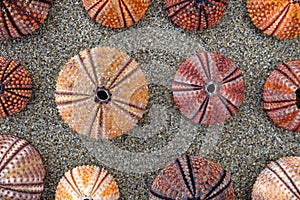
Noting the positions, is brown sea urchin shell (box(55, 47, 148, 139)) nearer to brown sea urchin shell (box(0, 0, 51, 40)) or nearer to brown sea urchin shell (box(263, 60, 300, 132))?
brown sea urchin shell (box(0, 0, 51, 40))

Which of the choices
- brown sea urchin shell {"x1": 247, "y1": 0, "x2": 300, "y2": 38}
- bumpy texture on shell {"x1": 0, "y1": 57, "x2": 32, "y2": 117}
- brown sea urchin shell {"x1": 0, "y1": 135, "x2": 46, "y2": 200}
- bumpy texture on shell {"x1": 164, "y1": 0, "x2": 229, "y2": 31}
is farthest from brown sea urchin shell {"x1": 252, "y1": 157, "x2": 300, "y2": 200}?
bumpy texture on shell {"x1": 0, "y1": 57, "x2": 32, "y2": 117}

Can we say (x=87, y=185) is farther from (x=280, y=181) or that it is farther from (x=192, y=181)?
(x=280, y=181)

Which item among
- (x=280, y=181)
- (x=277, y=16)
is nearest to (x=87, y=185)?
(x=280, y=181)

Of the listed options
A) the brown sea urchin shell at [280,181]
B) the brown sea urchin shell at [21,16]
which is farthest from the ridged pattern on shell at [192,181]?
the brown sea urchin shell at [21,16]

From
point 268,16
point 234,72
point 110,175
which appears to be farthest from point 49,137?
point 268,16

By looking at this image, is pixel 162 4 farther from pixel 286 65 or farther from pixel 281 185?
pixel 281 185

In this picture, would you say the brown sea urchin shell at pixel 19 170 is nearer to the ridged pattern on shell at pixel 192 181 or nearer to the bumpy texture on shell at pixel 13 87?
the bumpy texture on shell at pixel 13 87

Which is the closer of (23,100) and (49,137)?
(23,100)
